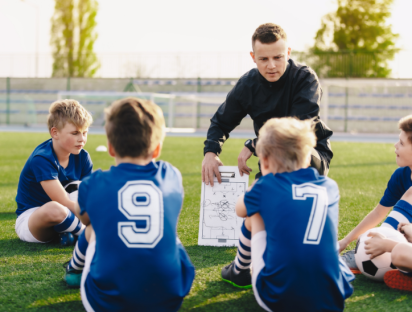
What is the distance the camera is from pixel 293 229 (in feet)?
5.47

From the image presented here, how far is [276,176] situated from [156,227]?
519mm

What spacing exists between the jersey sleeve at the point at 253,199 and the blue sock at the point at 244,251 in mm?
237

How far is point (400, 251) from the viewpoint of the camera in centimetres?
202

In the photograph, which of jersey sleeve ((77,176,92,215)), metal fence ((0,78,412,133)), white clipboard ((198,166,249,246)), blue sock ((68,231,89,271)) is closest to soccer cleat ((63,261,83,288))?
blue sock ((68,231,89,271))

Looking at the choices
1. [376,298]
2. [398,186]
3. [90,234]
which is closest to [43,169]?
[90,234]

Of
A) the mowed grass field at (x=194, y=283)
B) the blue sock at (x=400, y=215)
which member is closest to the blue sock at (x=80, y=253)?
the mowed grass field at (x=194, y=283)

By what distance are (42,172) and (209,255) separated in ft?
3.91

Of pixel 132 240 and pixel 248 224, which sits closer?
pixel 132 240

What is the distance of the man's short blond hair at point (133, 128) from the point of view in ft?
5.51

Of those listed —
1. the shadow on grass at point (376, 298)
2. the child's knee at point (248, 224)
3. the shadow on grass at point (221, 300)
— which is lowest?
the shadow on grass at point (221, 300)

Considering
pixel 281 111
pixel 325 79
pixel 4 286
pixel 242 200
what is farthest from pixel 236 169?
pixel 325 79

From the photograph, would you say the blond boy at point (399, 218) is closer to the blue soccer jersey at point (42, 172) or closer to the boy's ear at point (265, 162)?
the boy's ear at point (265, 162)

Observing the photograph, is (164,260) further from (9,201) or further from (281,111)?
(9,201)

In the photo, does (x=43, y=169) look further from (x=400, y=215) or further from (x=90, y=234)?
(x=400, y=215)
